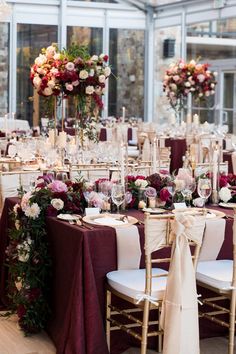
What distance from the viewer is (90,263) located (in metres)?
4.57

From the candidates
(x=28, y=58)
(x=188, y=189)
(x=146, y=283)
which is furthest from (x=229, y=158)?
(x=28, y=58)

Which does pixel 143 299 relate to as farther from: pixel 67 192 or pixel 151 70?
pixel 151 70

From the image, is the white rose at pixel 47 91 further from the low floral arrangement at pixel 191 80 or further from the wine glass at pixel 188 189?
the low floral arrangement at pixel 191 80

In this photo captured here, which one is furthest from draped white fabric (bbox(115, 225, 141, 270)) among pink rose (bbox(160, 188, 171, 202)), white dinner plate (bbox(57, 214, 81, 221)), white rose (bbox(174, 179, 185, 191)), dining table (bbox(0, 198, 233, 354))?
white rose (bbox(174, 179, 185, 191))

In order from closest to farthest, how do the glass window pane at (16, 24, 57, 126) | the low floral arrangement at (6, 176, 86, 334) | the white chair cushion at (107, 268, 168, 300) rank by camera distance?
the white chair cushion at (107, 268, 168, 300) → the low floral arrangement at (6, 176, 86, 334) → the glass window pane at (16, 24, 57, 126)

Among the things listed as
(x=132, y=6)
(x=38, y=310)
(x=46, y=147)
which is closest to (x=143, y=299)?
(x=38, y=310)

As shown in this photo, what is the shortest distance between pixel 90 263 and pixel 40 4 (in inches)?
519

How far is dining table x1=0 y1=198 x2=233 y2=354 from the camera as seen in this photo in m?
4.54

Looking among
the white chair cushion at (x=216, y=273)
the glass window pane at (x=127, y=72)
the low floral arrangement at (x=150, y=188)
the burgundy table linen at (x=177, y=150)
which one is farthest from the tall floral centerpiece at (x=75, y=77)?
the glass window pane at (x=127, y=72)

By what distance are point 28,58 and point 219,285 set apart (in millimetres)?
13040

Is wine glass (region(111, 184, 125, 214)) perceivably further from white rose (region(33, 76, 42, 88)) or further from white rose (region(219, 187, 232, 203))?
white rose (region(33, 76, 42, 88))

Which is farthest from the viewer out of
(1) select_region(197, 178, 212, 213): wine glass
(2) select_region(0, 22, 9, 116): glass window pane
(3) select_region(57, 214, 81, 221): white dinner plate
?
(2) select_region(0, 22, 9, 116): glass window pane

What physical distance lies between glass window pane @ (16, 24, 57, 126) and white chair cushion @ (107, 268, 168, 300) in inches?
486

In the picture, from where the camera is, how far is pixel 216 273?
4801 millimetres
